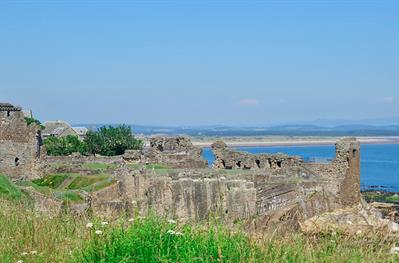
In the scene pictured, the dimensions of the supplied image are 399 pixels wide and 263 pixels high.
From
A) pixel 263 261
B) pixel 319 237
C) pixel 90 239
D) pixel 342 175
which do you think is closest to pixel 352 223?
pixel 319 237

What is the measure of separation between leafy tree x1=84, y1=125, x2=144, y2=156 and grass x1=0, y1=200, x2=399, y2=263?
60087mm

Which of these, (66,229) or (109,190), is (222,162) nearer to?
(109,190)

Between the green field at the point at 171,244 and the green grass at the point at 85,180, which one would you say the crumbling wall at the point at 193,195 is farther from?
the green field at the point at 171,244

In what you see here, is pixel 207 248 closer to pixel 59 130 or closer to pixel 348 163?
pixel 348 163

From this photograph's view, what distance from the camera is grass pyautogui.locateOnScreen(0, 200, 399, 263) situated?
7684 millimetres

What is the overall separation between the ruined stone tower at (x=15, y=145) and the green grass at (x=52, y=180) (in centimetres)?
275

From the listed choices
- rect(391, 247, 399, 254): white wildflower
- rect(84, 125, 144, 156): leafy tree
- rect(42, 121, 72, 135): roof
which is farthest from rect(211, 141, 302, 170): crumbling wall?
rect(42, 121, 72, 135): roof

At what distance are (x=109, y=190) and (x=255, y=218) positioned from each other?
18474mm

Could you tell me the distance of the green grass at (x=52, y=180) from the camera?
33.9 meters

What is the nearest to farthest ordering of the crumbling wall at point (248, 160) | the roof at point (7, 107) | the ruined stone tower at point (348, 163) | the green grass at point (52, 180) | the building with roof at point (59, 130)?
the ruined stone tower at point (348, 163) → the green grass at point (52, 180) → the crumbling wall at point (248, 160) → the roof at point (7, 107) → the building with roof at point (59, 130)

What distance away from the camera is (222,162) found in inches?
1617

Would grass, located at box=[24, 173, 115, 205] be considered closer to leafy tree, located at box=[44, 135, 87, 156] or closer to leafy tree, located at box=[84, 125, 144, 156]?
leafy tree, located at box=[84, 125, 144, 156]

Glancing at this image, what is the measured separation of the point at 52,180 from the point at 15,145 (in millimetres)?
5607

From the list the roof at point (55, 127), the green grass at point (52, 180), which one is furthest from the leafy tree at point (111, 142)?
the green grass at point (52, 180)
